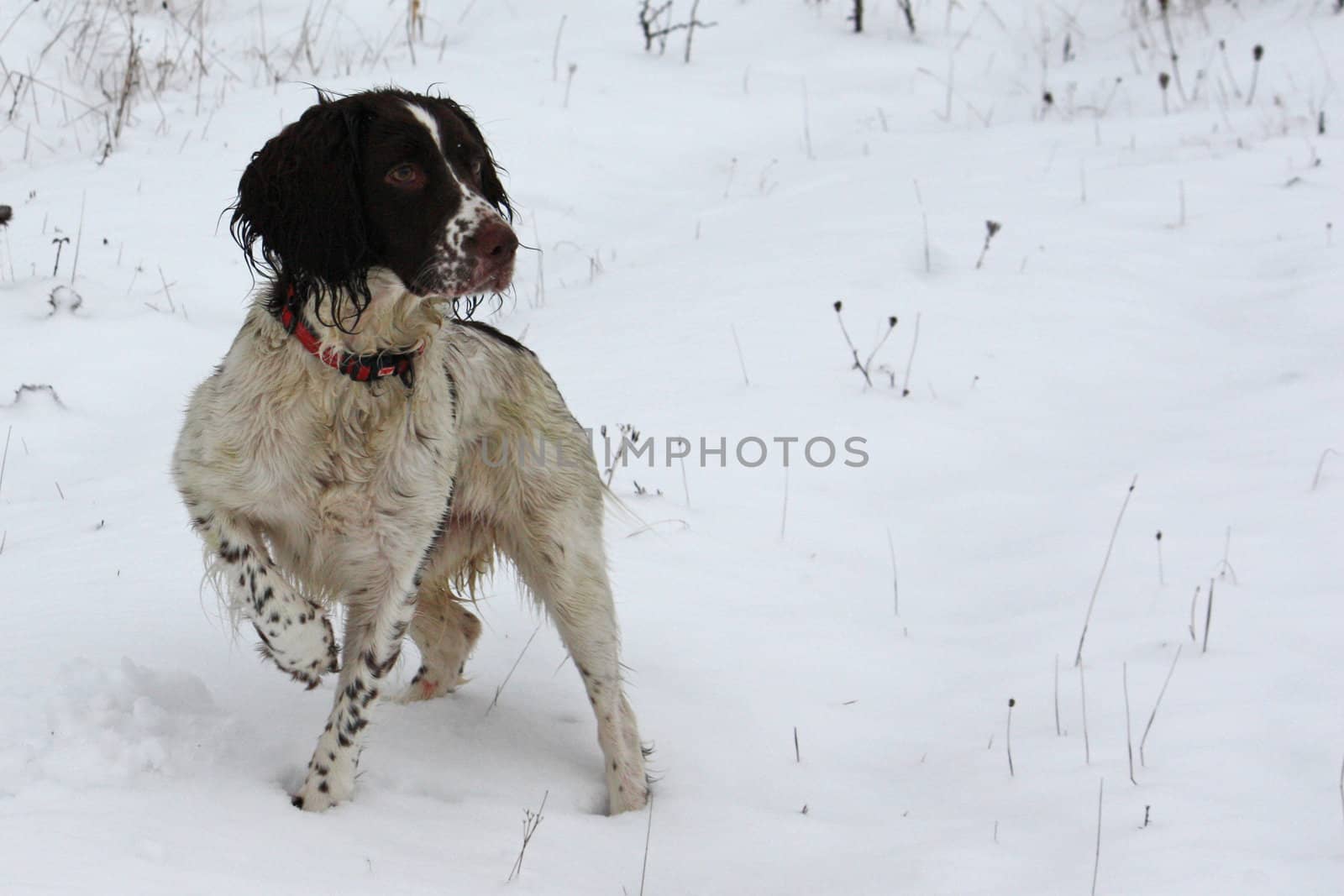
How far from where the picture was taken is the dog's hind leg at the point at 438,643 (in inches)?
144

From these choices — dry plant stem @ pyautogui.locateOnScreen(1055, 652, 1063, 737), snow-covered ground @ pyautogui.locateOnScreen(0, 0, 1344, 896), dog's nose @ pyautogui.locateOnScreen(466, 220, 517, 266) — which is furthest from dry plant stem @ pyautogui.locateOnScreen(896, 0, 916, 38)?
dog's nose @ pyautogui.locateOnScreen(466, 220, 517, 266)

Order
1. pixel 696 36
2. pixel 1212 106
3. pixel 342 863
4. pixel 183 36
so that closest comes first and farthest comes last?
pixel 342 863 < pixel 1212 106 < pixel 183 36 < pixel 696 36

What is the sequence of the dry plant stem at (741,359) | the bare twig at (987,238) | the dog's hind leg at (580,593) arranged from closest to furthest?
the dog's hind leg at (580,593)
the dry plant stem at (741,359)
the bare twig at (987,238)

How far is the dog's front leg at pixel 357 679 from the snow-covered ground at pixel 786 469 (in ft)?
0.28

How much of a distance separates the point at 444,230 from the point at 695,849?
145 centimetres

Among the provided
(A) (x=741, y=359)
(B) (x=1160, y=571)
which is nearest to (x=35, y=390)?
(A) (x=741, y=359)

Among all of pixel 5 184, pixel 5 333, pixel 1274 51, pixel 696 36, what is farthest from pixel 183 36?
pixel 1274 51

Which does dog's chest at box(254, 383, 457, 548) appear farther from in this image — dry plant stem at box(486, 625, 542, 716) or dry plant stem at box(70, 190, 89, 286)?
dry plant stem at box(70, 190, 89, 286)

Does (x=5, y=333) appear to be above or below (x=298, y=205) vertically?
below

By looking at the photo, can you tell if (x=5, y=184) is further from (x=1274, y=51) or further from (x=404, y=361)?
(x=1274, y=51)

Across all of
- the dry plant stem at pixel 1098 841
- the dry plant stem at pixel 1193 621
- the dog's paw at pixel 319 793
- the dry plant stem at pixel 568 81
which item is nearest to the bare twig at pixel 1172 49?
the dry plant stem at pixel 568 81

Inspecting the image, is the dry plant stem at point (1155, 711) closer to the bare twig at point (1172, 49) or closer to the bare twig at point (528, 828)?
the bare twig at point (528, 828)

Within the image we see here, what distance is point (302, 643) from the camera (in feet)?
9.65

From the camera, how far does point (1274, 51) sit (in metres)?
9.16
